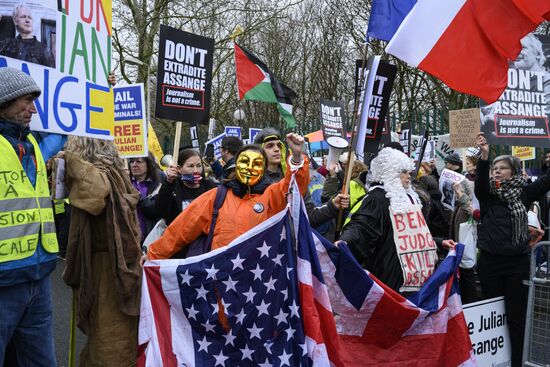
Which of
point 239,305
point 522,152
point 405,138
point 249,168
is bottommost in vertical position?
point 239,305

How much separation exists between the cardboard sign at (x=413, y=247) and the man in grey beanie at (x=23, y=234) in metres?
2.52

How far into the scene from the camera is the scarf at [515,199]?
5.22m

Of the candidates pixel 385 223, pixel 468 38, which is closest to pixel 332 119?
pixel 468 38

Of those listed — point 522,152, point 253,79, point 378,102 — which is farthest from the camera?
point 253,79

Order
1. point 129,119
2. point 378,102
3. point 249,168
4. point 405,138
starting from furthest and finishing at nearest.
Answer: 1. point 405,138
2. point 129,119
3. point 378,102
4. point 249,168

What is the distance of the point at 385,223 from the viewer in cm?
453

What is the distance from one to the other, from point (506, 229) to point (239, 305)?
2.83 meters

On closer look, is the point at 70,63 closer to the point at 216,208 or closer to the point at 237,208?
the point at 216,208

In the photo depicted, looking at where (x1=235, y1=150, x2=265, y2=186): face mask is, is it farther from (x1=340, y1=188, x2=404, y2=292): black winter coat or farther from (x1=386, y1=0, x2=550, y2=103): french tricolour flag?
(x1=386, y1=0, x2=550, y2=103): french tricolour flag

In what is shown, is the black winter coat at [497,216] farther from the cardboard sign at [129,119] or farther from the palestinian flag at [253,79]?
the palestinian flag at [253,79]

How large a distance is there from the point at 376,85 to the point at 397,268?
1.49 metres

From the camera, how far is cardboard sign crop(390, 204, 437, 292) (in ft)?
14.4

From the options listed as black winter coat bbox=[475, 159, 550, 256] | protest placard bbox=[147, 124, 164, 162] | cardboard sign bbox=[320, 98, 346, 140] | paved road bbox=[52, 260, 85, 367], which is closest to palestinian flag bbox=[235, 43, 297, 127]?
cardboard sign bbox=[320, 98, 346, 140]

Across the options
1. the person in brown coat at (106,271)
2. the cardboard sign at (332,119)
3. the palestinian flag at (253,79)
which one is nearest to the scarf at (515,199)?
the person in brown coat at (106,271)
